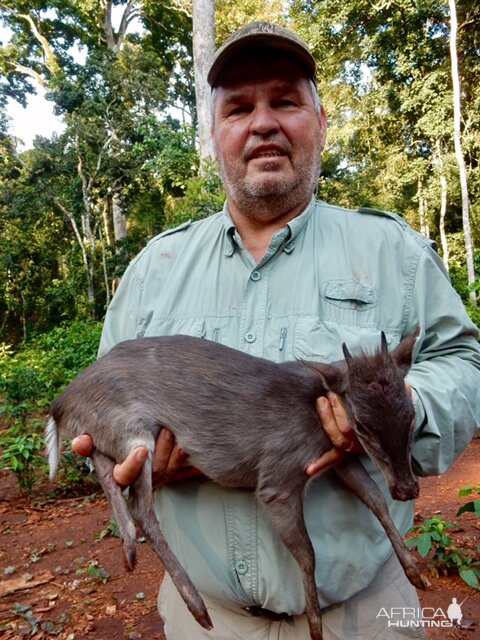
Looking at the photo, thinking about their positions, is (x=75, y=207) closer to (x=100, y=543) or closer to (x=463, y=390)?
(x=100, y=543)

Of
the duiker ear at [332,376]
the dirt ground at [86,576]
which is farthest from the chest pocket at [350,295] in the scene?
the dirt ground at [86,576]

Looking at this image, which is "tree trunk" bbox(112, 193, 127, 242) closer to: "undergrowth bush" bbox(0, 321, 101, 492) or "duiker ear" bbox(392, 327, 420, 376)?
"undergrowth bush" bbox(0, 321, 101, 492)

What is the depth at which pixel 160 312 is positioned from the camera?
2600 mm

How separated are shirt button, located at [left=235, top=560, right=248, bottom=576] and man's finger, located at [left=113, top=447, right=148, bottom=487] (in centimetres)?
55

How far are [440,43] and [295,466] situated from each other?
74.7 ft

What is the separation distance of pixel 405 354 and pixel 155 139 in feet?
50.1

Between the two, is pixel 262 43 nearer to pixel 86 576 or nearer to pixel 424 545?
pixel 424 545

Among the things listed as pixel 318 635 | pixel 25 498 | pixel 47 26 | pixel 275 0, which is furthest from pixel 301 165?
pixel 47 26

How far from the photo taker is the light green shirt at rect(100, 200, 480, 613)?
213cm

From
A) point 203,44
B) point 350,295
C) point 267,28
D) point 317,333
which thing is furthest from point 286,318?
point 203,44

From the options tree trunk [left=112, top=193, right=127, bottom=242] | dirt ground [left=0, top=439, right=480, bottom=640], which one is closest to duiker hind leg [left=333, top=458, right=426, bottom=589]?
dirt ground [left=0, top=439, right=480, bottom=640]

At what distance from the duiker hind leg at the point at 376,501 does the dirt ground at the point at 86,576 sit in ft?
8.11

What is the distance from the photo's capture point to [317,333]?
2.30m

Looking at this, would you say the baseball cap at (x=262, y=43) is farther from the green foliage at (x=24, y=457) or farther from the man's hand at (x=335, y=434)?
the green foliage at (x=24, y=457)
